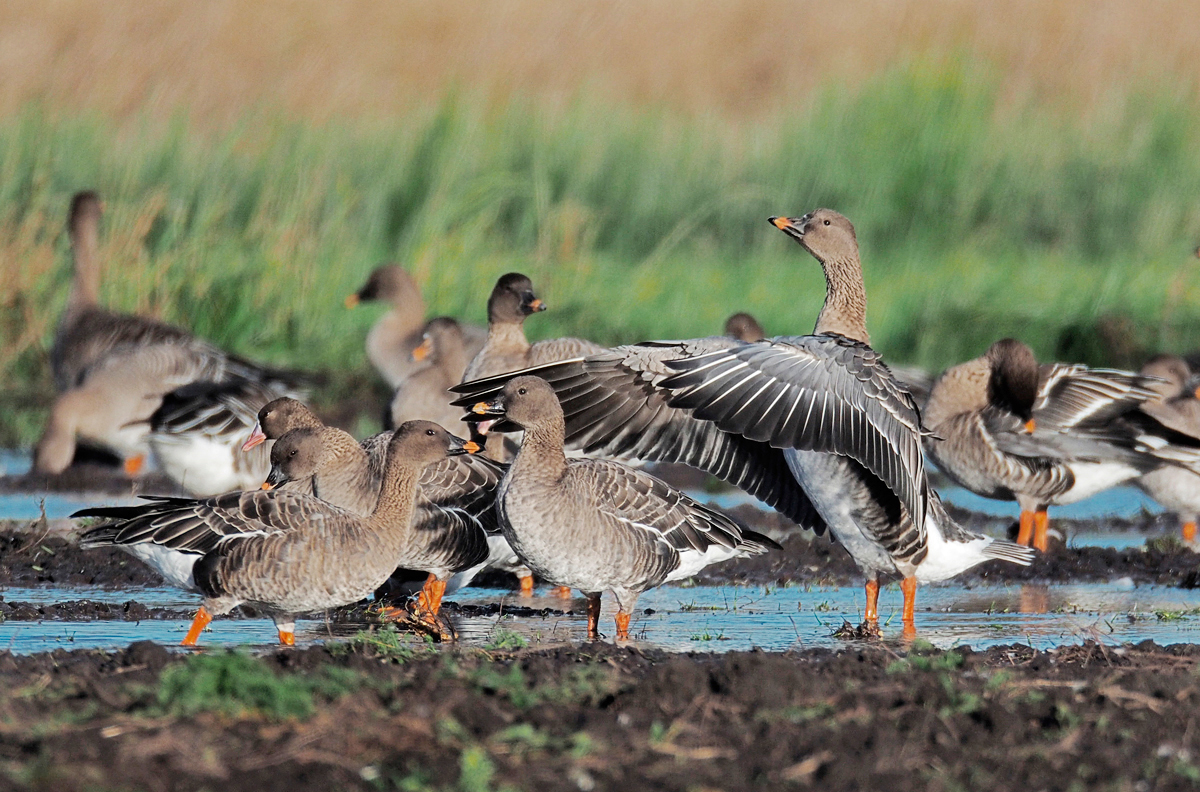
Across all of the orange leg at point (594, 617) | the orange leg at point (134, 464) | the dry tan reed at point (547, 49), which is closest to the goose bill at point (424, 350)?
the orange leg at point (134, 464)

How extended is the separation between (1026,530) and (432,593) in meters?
4.78

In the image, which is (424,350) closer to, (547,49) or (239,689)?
(239,689)

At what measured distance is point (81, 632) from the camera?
25.4ft

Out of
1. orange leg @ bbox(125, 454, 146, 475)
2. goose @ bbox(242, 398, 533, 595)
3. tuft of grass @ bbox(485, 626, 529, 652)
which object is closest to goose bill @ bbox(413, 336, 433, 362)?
orange leg @ bbox(125, 454, 146, 475)

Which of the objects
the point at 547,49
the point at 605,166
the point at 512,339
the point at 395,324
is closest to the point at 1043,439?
Answer: the point at 512,339

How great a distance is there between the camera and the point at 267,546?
750 centimetres

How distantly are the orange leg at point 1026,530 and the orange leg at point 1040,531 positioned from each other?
4 centimetres

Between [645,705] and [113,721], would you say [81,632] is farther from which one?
[645,705]

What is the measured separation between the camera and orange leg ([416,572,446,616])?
8.65 m

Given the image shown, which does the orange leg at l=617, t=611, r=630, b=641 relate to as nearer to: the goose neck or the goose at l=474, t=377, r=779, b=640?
the goose at l=474, t=377, r=779, b=640

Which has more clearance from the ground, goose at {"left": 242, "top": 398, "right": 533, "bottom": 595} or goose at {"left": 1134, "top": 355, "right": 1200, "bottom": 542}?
goose at {"left": 1134, "top": 355, "right": 1200, "bottom": 542}

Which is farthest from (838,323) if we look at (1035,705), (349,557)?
(1035,705)

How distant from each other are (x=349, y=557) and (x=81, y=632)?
4.54 feet

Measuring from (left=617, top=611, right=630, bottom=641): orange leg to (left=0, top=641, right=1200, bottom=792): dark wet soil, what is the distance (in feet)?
6.41
